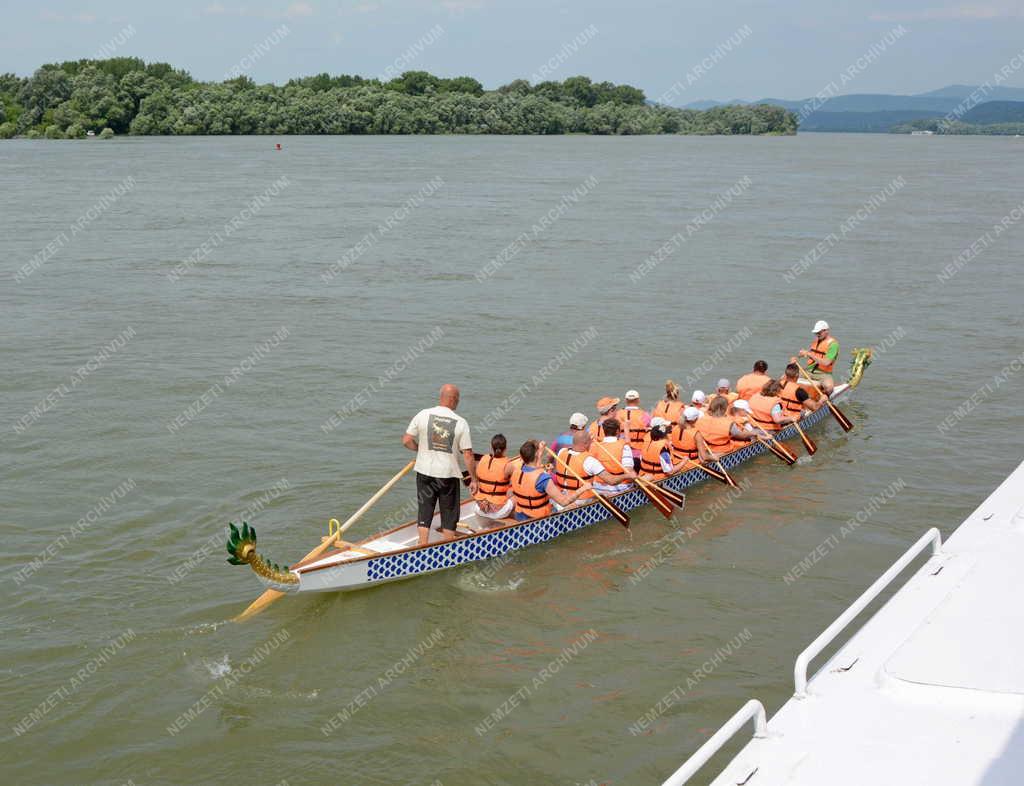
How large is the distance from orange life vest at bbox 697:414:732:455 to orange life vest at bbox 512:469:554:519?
11.8 feet

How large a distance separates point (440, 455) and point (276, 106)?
8970 centimetres

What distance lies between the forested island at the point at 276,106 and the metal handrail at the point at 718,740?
307 feet

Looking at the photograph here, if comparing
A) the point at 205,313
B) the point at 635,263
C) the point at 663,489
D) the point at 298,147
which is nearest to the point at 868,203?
the point at 635,263

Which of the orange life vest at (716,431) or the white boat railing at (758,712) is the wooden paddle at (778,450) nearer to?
the orange life vest at (716,431)

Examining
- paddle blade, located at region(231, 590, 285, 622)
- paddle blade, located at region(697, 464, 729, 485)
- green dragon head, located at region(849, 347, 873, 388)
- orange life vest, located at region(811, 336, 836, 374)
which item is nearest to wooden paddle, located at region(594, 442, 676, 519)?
paddle blade, located at region(697, 464, 729, 485)

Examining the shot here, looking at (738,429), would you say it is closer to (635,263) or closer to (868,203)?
(635,263)

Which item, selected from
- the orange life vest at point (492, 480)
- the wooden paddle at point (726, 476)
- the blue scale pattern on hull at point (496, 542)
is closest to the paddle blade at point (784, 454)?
the wooden paddle at point (726, 476)

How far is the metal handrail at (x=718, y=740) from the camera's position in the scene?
4.50 m

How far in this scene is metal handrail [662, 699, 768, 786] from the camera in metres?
4.50

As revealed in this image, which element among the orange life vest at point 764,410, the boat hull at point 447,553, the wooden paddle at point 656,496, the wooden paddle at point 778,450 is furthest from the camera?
the orange life vest at point 764,410

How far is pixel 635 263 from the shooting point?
2981 cm

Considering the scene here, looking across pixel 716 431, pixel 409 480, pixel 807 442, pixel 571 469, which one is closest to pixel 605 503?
pixel 571 469

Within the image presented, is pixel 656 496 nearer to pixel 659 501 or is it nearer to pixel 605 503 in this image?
pixel 659 501

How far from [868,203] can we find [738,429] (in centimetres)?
3277
